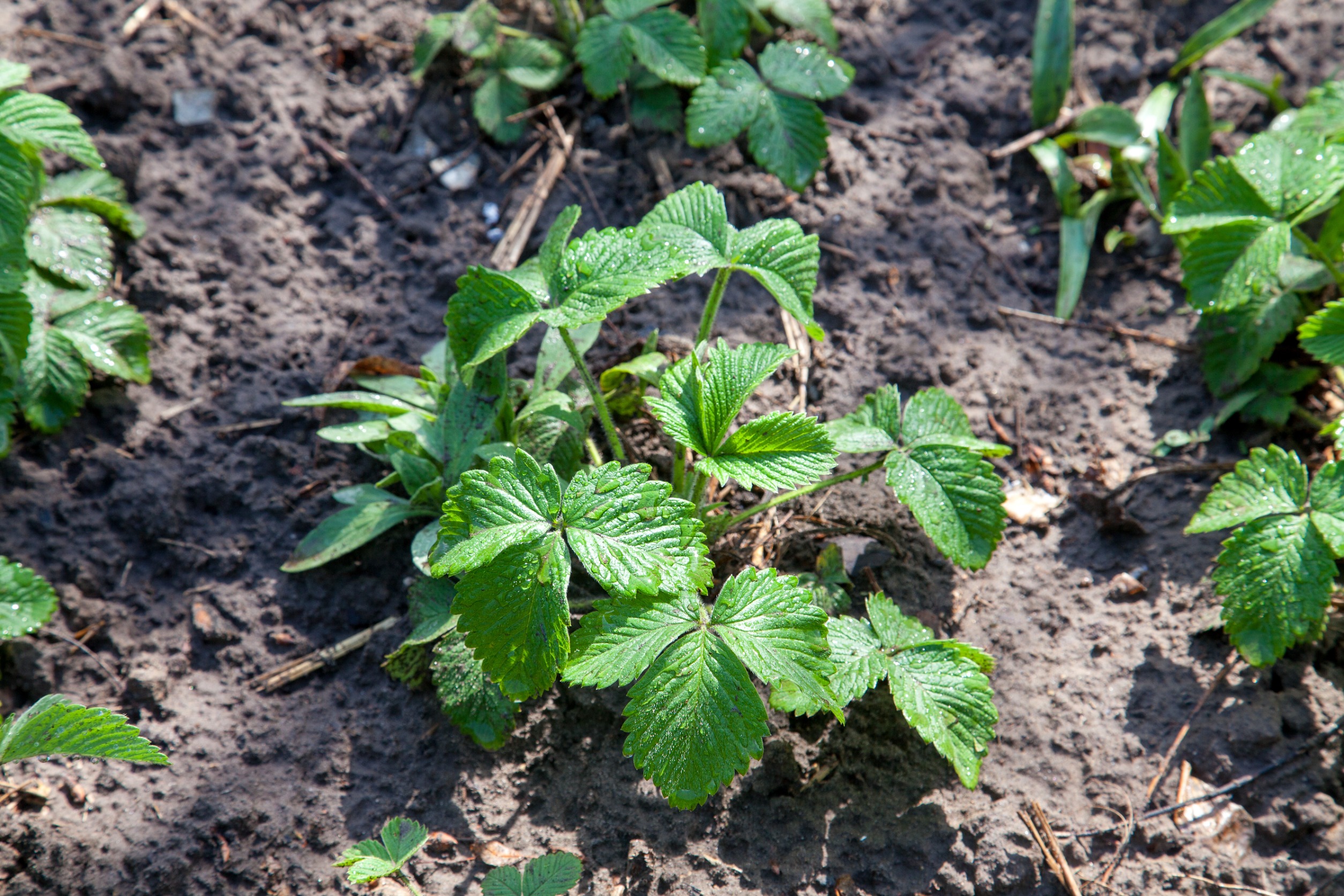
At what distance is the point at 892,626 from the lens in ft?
5.73

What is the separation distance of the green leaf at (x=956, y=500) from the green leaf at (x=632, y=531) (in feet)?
1.68

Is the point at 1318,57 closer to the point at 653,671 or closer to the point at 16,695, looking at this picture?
the point at 653,671

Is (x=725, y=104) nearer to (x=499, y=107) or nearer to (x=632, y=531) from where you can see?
(x=499, y=107)

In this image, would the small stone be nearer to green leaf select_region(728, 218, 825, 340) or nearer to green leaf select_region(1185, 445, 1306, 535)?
green leaf select_region(728, 218, 825, 340)

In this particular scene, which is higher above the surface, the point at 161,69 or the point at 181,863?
the point at 161,69

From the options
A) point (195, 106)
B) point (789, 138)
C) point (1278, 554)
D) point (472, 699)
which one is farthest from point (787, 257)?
point (195, 106)

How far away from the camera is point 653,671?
1463mm

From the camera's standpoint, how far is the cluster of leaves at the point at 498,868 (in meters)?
1.48

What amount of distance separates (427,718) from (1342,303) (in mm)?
2286

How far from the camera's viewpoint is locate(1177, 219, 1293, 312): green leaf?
200cm

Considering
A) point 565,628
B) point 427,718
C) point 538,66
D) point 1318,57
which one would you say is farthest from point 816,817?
point 1318,57

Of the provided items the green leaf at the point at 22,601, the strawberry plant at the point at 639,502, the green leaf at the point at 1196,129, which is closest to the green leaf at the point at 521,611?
the strawberry plant at the point at 639,502

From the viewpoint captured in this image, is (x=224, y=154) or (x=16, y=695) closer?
(x=16, y=695)

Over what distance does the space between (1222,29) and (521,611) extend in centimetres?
297
